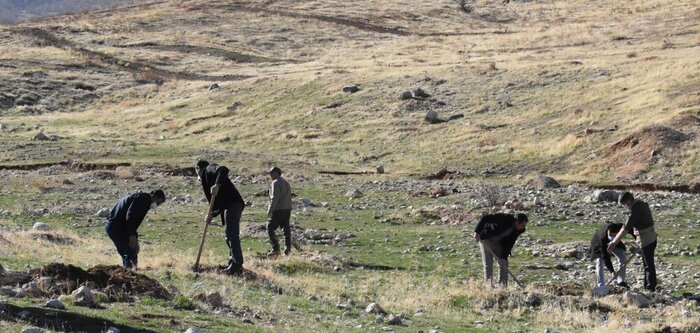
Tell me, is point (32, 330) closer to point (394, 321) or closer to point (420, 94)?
point (394, 321)

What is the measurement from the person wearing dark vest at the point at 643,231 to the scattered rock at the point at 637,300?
1662 millimetres

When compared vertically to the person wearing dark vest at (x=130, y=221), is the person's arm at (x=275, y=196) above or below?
below

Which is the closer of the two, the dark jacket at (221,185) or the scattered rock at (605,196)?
the dark jacket at (221,185)

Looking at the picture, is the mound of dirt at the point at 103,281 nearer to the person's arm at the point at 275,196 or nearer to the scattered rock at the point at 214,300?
the scattered rock at the point at 214,300

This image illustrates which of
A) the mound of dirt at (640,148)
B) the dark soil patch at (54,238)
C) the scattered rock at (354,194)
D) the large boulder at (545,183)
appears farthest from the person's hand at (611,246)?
the mound of dirt at (640,148)

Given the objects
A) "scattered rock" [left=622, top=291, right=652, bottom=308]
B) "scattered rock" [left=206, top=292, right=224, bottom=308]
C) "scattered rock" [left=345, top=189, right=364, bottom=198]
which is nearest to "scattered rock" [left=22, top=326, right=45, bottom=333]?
"scattered rock" [left=206, top=292, right=224, bottom=308]

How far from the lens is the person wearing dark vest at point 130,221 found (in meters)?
18.6

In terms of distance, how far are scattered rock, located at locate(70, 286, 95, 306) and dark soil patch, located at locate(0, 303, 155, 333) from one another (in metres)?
0.83

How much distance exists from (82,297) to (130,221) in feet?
16.4

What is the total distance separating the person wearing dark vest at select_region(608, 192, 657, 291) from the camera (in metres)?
19.5

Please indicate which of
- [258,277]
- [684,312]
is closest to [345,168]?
[258,277]

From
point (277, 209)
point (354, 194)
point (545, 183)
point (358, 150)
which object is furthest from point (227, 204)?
point (358, 150)

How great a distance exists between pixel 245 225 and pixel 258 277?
10.7 meters

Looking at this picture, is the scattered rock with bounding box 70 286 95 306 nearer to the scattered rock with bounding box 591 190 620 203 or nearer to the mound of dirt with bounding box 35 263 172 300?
the mound of dirt with bounding box 35 263 172 300
